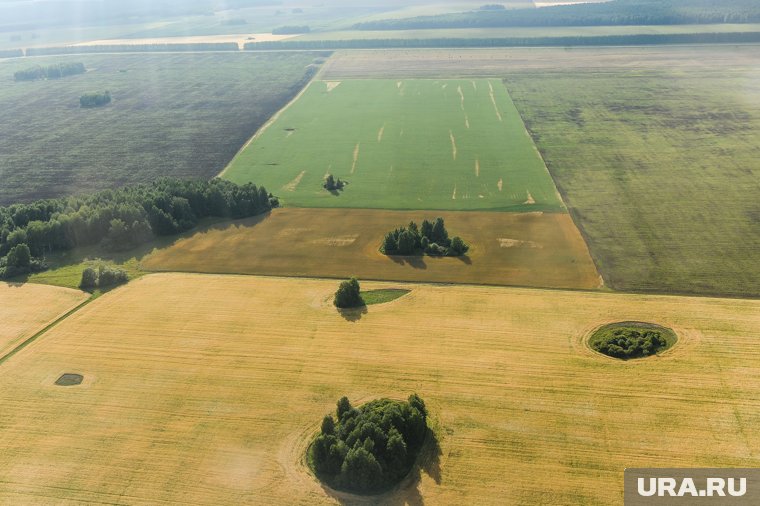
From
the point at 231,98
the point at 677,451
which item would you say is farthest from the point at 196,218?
the point at 231,98

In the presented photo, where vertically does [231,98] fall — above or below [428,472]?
above

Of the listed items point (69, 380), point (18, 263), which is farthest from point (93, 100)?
point (69, 380)

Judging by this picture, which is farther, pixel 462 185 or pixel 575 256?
pixel 462 185

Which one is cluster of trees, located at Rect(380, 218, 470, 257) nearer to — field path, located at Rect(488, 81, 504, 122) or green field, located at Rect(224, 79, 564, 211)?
green field, located at Rect(224, 79, 564, 211)

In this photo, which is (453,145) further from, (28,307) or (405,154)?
(28,307)

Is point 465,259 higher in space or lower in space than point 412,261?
lower

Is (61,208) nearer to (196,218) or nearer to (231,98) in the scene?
(196,218)

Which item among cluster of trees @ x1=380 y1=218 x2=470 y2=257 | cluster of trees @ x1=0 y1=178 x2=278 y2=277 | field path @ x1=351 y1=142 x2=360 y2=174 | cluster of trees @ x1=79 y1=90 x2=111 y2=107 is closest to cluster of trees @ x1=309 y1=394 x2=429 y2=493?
cluster of trees @ x1=380 y1=218 x2=470 y2=257
